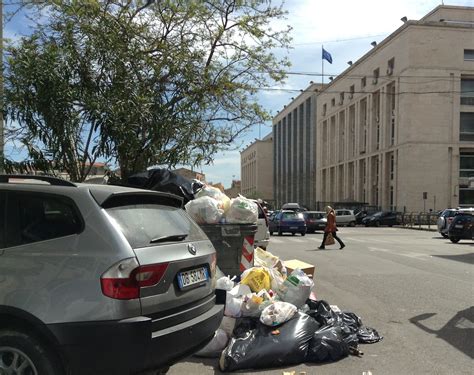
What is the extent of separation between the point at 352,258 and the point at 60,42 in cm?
1003

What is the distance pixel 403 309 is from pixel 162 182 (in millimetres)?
4299

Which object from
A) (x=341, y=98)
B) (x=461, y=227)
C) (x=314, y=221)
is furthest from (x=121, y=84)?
(x=341, y=98)

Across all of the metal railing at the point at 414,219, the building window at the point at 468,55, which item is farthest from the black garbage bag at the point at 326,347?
the building window at the point at 468,55

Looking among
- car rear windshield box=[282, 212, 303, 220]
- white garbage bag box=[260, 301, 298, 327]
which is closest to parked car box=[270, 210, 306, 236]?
car rear windshield box=[282, 212, 303, 220]

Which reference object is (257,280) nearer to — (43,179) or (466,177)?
(43,179)

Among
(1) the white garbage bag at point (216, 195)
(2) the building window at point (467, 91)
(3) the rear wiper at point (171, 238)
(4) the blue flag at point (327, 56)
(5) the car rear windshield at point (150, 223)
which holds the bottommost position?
(3) the rear wiper at point (171, 238)

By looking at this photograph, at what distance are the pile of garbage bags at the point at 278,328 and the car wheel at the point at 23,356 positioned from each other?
6.59ft

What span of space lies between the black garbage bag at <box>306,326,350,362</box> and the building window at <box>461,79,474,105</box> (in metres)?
56.0

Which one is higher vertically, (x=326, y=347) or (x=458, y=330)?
(x=326, y=347)

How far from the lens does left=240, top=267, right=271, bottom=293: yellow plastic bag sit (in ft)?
20.5

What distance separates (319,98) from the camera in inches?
3575

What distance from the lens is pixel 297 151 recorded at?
364 feet

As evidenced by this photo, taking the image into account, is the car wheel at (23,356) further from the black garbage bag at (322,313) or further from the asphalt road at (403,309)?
Result: the black garbage bag at (322,313)

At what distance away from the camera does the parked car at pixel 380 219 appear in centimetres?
4416
